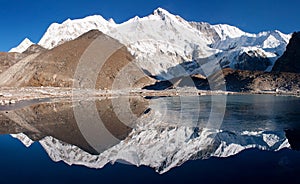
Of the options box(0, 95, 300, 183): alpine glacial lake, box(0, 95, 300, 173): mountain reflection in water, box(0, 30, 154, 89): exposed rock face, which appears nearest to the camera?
box(0, 95, 300, 183): alpine glacial lake

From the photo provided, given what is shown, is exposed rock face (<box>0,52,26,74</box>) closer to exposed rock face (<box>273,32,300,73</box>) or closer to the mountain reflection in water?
exposed rock face (<box>273,32,300,73</box>)

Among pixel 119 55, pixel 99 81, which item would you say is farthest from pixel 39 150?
pixel 119 55

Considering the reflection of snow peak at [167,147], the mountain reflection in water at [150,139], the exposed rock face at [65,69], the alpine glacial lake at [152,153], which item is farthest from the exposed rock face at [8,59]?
the reflection of snow peak at [167,147]

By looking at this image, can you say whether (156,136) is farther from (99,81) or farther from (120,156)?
(99,81)

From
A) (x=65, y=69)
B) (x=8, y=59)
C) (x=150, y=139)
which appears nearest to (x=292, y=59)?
(x=65, y=69)

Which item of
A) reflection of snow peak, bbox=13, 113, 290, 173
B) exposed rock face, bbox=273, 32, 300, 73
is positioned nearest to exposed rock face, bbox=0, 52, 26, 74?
exposed rock face, bbox=273, 32, 300, 73

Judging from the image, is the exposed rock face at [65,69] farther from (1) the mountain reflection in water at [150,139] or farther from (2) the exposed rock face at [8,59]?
(1) the mountain reflection in water at [150,139]

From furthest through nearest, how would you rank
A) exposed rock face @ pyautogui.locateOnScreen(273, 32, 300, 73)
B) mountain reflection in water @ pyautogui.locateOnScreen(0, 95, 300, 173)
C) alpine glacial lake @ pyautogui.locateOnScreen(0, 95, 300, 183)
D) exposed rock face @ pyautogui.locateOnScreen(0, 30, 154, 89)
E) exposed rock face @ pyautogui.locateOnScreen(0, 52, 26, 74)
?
exposed rock face @ pyautogui.locateOnScreen(0, 52, 26, 74) < exposed rock face @ pyautogui.locateOnScreen(273, 32, 300, 73) < exposed rock face @ pyautogui.locateOnScreen(0, 30, 154, 89) < mountain reflection in water @ pyautogui.locateOnScreen(0, 95, 300, 173) < alpine glacial lake @ pyautogui.locateOnScreen(0, 95, 300, 183)

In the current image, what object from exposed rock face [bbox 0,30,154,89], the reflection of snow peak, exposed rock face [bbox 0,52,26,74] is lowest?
the reflection of snow peak
